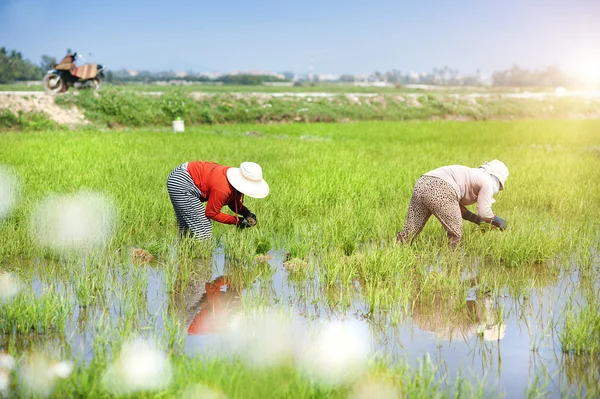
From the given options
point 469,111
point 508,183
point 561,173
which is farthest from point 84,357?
point 469,111

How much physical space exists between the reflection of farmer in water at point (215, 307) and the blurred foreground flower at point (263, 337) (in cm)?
9

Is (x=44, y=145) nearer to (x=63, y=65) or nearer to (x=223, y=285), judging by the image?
(x=223, y=285)

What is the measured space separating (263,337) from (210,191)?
1.68 metres

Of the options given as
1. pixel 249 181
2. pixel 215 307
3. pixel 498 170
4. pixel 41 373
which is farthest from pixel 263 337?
pixel 498 170

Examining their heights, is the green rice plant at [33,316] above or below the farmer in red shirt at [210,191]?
below

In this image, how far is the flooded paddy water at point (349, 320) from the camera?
284 centimetres

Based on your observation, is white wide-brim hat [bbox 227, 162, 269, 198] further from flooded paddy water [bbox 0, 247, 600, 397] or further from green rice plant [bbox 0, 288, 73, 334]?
green rice plant [bbox 0, 288, 73, 334]

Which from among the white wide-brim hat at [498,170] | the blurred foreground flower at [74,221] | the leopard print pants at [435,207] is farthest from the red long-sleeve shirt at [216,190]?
the white wide-brim hat at [498,170]

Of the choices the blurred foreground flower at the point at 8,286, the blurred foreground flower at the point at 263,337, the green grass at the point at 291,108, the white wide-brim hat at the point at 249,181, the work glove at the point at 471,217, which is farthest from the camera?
the green grass at the point at 291,108

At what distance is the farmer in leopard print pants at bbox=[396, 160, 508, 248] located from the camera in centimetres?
438

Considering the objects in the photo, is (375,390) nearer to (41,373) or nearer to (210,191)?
(41,373)

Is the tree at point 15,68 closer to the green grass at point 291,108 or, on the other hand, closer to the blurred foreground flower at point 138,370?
the green grass at point 291,108

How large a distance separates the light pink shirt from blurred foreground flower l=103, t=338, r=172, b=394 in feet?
7.96

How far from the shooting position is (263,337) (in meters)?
3.02
